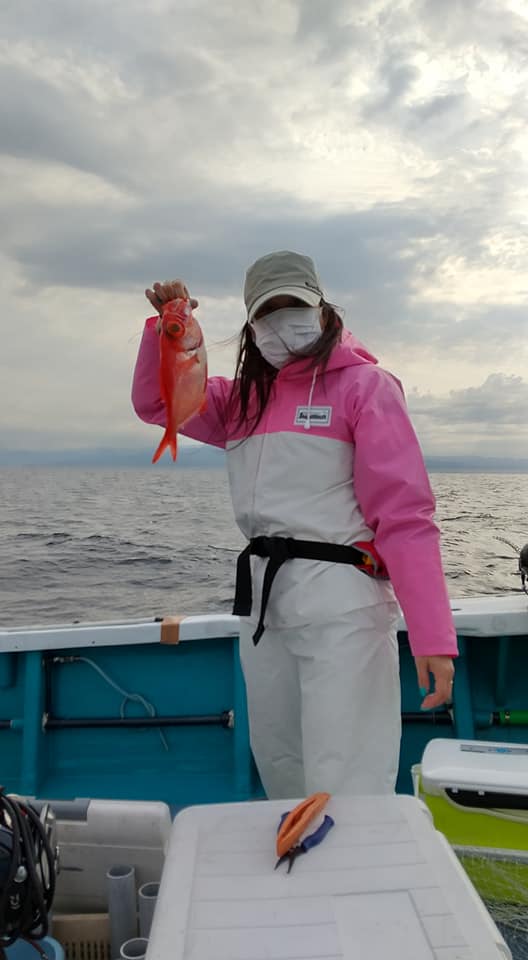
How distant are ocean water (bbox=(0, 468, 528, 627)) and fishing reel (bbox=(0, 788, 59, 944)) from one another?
1.59m

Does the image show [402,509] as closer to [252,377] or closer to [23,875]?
[252,377]

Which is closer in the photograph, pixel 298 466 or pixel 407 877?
pixel 407 877

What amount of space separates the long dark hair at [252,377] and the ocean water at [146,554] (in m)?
0.64

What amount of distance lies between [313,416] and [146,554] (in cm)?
1294

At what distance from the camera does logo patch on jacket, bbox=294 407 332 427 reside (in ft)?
8.02

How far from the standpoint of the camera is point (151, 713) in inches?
156

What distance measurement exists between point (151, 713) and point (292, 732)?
1665mm

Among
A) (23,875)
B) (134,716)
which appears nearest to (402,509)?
(23,875)

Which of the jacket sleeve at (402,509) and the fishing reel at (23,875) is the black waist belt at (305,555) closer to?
the jacket sleeve at (402,509)

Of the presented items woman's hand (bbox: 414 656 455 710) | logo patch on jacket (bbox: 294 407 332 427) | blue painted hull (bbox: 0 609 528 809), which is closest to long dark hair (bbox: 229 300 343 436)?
logo patch on jacket (bbox: 294 407 332 427)

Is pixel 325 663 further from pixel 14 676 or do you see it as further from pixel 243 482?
pixel 14 676

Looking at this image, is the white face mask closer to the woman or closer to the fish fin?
the woman

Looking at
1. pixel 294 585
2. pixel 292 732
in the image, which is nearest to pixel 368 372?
pixel 294 585

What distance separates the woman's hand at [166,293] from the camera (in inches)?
93.7
